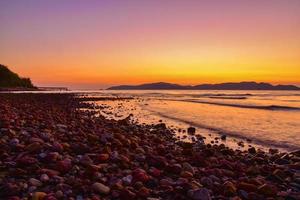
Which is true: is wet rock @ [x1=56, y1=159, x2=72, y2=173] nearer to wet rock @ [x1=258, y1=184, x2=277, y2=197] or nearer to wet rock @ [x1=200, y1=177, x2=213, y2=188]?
wet rock @ [x1=200, y1=177, x2=213, y2=188]

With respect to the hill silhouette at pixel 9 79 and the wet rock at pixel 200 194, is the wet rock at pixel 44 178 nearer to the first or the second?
the wet rock at pixel 200 194

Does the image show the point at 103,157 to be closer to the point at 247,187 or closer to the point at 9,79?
the point at 247,187

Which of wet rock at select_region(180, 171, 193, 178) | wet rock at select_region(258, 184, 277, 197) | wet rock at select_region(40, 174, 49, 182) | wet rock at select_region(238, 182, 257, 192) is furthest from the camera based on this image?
wet rock at select_region(180, 171, 193, 178)

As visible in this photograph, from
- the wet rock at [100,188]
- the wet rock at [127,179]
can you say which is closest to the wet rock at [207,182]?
the wet rock at [127,179]

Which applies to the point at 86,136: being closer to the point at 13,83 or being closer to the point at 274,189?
the point at 274,189

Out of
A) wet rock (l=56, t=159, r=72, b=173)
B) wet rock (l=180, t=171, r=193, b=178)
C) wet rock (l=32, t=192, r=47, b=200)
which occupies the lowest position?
wet rock (l=180, t=171, r=193, b=178)

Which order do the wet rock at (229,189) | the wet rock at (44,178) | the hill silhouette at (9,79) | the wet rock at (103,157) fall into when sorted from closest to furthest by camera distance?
the wet rock at (44,178) → the wet rock at (229,189) → the wet rock at (103,157) → the hill silhouette at (9,79)

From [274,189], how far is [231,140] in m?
7.60

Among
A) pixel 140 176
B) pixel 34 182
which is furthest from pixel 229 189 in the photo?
pixel 34 182

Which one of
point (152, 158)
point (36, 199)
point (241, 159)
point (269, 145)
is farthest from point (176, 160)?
point (269, 145)

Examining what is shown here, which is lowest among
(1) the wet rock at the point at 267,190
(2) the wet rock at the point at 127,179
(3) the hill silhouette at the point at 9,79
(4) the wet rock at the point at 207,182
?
(1) the wet rock at the point at 267,190

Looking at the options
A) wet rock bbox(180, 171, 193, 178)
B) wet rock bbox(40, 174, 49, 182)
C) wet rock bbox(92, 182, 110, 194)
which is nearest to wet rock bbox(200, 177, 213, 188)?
wet rock bbox(180, 171, 193, 178)

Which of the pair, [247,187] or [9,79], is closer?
[247,187]

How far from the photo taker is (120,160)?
725 centimetres
